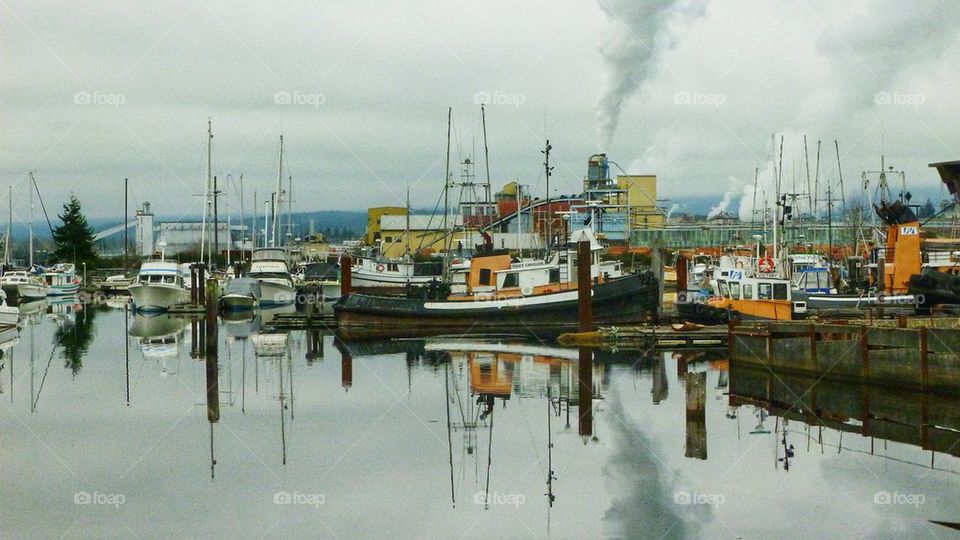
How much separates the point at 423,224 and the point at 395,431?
88.2 metres

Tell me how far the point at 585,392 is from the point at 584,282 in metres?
8.69

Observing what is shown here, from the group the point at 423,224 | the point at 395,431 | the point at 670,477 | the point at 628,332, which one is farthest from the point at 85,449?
the point at 423,224

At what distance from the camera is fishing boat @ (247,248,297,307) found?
63375 millimetres

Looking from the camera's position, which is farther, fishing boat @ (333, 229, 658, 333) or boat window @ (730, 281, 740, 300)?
fishing boat @ (333, 229, 658, 333)

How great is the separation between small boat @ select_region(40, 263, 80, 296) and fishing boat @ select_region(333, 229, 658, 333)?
43.5 metres

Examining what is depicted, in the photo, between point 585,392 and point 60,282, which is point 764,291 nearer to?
point 585,392

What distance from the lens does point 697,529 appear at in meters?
14.5

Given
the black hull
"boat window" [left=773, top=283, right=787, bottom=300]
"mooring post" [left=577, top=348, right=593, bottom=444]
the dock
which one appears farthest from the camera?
the black hull

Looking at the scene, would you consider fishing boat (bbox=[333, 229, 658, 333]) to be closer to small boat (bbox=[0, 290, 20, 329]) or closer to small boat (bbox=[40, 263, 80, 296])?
small boat (bbox=[0, 290, 20, 329])

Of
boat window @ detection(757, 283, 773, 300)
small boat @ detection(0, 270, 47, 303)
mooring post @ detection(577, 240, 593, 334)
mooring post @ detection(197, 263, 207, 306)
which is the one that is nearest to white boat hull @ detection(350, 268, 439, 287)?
mooring post @ detection(197, 263, 207, 306)

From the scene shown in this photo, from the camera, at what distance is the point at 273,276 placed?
66562 millimetres

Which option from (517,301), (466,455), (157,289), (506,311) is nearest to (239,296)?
(157,289)

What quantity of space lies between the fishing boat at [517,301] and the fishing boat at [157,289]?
17.1 metres

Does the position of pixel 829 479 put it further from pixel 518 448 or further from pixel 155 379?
pixel 155 379
